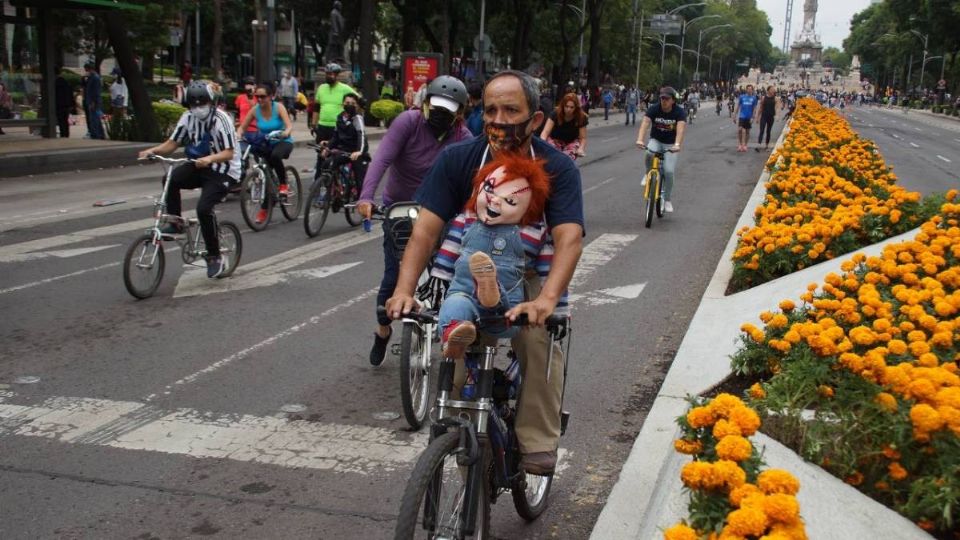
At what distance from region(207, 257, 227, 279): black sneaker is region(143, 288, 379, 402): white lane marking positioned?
137 cm

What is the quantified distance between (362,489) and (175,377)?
7.09 feet

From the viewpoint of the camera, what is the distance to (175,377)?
6.37 m

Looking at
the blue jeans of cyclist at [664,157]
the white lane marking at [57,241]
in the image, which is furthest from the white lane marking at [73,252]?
the blue jeans of cyclist at [664,157]

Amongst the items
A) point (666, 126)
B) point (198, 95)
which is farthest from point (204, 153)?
point (666, 126)

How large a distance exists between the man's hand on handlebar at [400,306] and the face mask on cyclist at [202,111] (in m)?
5.75

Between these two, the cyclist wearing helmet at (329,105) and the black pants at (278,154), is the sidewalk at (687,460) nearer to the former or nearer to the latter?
the black pants at (278,154)

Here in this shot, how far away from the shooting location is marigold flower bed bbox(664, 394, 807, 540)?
2.90m

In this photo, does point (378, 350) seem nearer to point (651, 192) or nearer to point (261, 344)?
point (261, 344)

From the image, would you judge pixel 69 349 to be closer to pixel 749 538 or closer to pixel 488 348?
pixel 488 348

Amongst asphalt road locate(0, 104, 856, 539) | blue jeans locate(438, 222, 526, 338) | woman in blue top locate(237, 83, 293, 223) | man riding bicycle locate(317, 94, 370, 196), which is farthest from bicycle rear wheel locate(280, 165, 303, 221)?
blue jeans locate(438, 222, 526, 338)

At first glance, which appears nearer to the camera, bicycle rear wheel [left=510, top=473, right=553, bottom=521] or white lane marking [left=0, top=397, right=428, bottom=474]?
bicycle rear wheel [left=510, top=473, right=553, bottom=521]

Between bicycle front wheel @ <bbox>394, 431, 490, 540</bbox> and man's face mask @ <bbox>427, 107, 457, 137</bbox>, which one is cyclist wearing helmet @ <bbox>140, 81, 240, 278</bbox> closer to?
man's face mask @ <bbox>427, 107, 457, 137</bbox>

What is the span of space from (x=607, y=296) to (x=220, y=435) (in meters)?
4.58

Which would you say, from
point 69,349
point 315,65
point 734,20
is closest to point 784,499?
point 69,349
